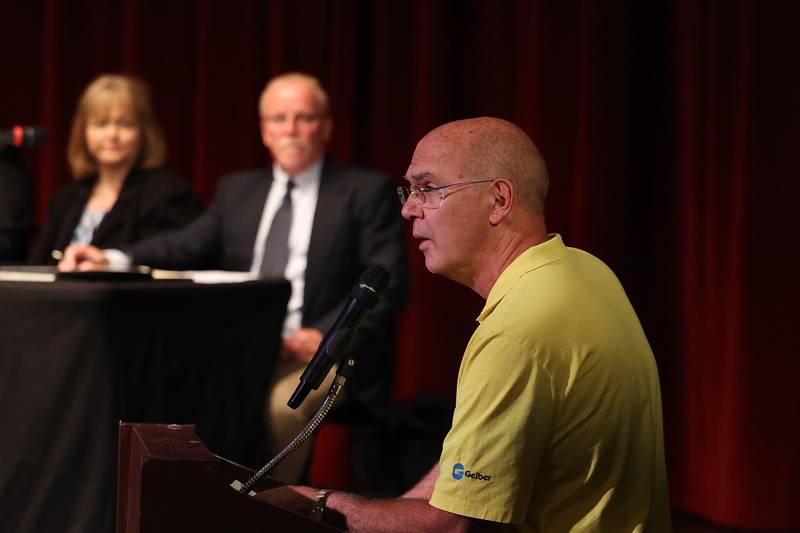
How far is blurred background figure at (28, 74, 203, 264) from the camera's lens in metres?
3.86

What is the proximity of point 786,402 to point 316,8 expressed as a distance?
7.88ft

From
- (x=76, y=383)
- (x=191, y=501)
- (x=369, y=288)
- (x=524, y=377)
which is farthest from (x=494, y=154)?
(x=76, y=383)

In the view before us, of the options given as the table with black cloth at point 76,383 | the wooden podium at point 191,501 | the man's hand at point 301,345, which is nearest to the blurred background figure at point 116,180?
the man's hand at point 301,345

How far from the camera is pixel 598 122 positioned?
13.3 feet

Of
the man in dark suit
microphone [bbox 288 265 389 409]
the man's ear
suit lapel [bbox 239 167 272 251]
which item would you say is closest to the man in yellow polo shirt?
the man's ear

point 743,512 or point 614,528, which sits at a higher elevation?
point 614,528

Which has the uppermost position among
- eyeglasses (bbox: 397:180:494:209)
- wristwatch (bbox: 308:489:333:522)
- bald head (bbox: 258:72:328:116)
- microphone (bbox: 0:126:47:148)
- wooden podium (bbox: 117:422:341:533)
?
bald head (bbox: 258:72:328:116)

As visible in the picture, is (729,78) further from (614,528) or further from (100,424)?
(614,528)

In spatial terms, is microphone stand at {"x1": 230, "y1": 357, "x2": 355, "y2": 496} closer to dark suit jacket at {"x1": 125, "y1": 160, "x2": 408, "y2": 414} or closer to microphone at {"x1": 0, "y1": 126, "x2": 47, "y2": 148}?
dark suit jacket at {"x1": 125, "y1": 160, "x2": 408, "y2": 414}

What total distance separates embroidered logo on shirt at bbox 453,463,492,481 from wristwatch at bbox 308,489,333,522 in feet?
0.76

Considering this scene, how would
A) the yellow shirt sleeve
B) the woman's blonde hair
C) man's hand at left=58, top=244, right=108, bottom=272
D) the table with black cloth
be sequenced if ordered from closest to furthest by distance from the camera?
the yellow shirt sleeve → the table with black cloth → man's hand at left=58, top=244, right=108, bottom=272 → the woman's blonde hair

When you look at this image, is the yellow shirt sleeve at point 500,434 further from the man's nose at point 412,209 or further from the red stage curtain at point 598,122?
the red stage curtain at point 598,122

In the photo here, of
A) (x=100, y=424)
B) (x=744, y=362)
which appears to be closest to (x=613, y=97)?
(x=744, y=362)

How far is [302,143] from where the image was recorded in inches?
146
